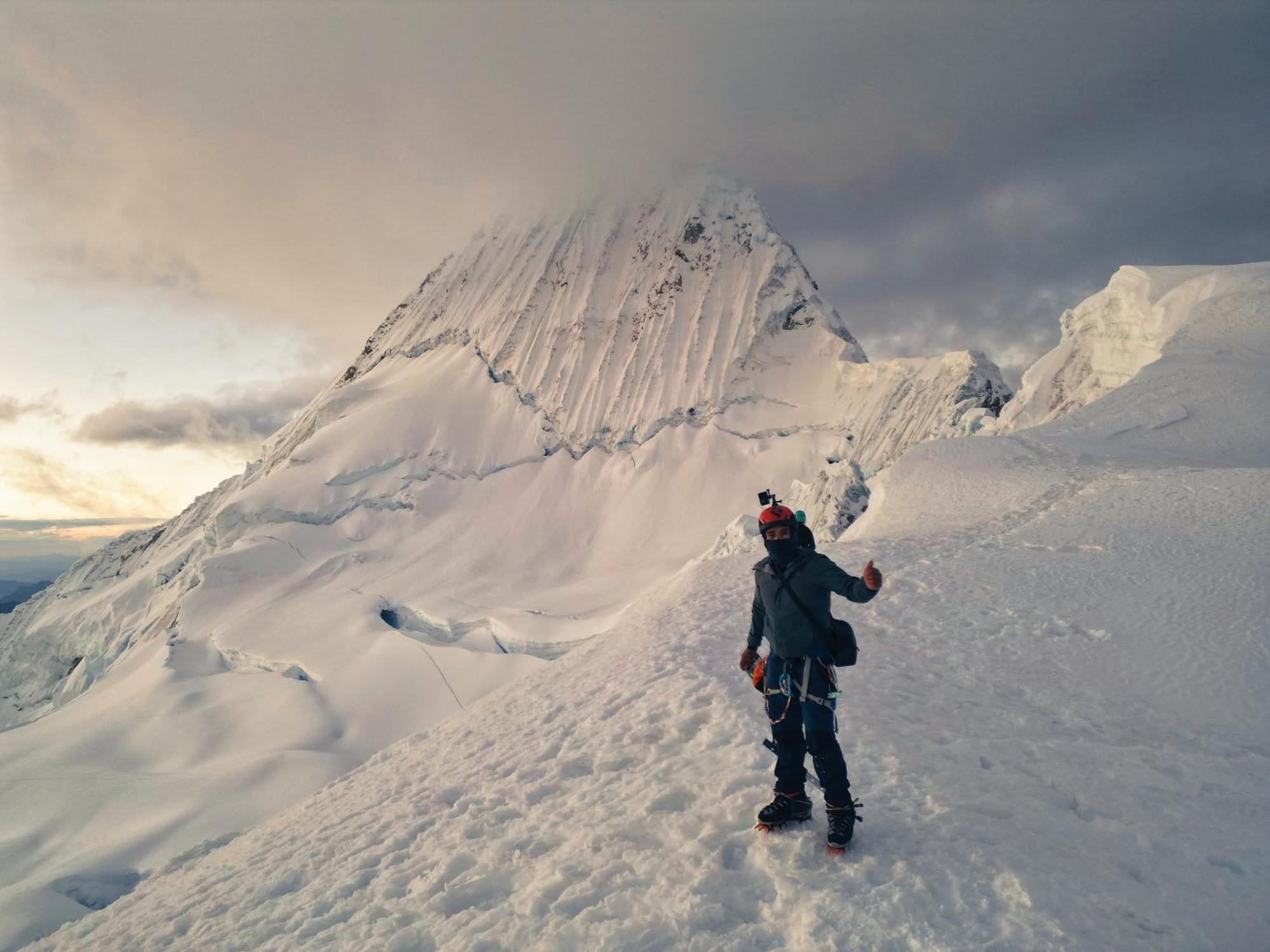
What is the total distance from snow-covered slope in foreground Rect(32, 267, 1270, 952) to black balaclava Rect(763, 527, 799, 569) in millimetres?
1806

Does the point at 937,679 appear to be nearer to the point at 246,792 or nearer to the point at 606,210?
the point at 246,792

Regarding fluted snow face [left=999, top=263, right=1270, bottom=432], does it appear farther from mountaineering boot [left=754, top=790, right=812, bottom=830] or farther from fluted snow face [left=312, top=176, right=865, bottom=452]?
fluted snow face [left=312, top=176, right=865, bottom=452]

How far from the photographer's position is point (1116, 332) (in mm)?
31766

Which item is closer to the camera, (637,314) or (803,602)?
(803,602)

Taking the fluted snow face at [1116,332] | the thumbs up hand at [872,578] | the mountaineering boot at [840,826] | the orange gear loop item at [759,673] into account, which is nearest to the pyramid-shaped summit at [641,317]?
the fluted snow face at [1116,332]

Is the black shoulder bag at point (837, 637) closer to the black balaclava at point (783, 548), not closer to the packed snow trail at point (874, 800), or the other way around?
the black balaclava at point (783, 548)

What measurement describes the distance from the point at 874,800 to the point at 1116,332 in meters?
36.3

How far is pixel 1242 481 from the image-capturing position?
470 inches

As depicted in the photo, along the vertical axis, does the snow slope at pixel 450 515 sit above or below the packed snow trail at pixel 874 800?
above

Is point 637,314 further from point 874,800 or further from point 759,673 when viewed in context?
point 874,800

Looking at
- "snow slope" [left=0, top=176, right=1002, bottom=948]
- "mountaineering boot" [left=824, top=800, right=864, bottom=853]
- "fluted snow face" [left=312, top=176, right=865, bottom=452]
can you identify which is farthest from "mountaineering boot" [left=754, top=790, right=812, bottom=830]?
"fluted snow face" [left=312, top=176, right=865, bottom=452]

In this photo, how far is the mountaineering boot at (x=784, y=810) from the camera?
14.2 ft

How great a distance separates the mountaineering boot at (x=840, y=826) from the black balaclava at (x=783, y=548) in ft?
5.02

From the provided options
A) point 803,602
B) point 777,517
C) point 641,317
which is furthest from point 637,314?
point 803,602
